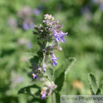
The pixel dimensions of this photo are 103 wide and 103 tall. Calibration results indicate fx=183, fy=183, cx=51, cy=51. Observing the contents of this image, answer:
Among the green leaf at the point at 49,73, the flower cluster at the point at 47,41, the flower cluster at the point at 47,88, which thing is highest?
the flower cluster at the point at 47,41

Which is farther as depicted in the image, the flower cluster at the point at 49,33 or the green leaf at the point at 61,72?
the green leaf at the point at 61,72

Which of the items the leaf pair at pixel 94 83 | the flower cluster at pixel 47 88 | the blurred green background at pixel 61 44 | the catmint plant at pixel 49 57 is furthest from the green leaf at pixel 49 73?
the blurred green background at pixel 61 44

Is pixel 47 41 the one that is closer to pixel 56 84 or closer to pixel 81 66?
pixel 56 84

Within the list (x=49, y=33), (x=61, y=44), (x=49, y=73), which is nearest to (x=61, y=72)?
(x=49, y=73)

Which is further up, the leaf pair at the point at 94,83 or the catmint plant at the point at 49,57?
the catmint plant at the point at 49,57

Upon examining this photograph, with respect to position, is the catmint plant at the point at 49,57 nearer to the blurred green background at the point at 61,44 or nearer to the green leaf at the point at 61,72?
the green leaf at the point at 61,72

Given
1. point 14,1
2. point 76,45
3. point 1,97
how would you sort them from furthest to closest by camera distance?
1. point 14,1
2. point 76,45
3. point 1,97

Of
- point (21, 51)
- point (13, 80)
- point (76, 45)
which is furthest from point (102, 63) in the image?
point (13, 80)
